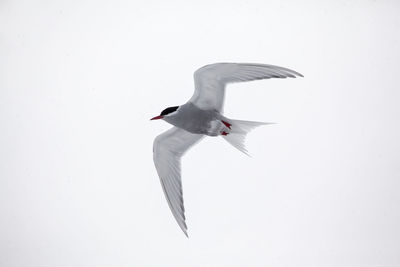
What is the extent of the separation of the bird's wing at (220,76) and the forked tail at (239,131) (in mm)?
130

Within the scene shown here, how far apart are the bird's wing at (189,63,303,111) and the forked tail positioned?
13cm

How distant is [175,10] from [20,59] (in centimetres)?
138

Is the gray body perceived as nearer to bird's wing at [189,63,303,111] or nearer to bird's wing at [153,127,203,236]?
bird's wing at [189,63,303,111]

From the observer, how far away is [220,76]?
2330 mm

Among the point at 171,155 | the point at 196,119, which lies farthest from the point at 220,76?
the point at 171,155

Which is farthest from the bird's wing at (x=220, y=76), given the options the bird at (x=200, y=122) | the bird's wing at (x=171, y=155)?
the bird's wing at (x=171, y=155)

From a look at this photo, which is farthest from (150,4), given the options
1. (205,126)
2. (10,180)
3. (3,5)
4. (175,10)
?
(10,180)

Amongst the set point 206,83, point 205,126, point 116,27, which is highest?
point 116,27

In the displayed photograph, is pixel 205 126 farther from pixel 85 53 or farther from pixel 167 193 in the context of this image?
pixel 85 53

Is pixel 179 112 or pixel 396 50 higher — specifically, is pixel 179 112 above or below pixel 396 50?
below

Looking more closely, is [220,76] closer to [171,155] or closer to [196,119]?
[196,119]

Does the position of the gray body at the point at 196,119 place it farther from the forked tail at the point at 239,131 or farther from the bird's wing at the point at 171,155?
the bird's wing at the point at 171,155

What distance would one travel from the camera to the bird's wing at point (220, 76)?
2162 mm

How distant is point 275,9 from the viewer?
3.30 m
